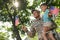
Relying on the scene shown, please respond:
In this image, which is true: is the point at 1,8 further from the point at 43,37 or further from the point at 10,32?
the point at 43,37

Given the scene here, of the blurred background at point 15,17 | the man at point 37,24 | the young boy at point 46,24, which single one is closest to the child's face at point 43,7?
the young boy at point 46,24

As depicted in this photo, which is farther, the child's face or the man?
the man

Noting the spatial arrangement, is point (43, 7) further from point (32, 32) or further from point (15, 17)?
point (15, 17)

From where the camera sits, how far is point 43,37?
7.50 feet

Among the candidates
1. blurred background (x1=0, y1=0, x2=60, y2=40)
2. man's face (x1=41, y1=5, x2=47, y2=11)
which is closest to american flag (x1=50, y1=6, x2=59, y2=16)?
man's face (x1=41, y1=5, x2=47, y2=11)

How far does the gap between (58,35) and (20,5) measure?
2.31 ft

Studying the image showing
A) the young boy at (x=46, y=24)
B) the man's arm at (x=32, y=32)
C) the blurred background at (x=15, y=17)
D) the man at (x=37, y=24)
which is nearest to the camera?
the young boy at (x=46, y=24)

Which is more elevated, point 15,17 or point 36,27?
point 15,17

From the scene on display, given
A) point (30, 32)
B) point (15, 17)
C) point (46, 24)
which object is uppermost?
point (15, 17)

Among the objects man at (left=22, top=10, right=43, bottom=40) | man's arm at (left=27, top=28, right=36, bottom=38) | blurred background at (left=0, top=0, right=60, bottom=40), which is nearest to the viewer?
man at (left=22, top=10, right=43, bottom=40)

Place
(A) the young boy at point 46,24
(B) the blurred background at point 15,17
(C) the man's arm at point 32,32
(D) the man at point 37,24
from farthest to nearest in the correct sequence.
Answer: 1. (B) the blurred background at point 15,17
2. (C) the man's arm at point 32,32
3. (D) the man at point 37,24
4. (A) the young boy at point 46,24

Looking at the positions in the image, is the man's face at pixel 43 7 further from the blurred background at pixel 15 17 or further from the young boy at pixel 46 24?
the blurred background at pixel 15 17

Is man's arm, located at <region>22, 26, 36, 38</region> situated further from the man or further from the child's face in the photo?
the child's face

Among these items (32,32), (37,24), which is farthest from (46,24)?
(32,32)
